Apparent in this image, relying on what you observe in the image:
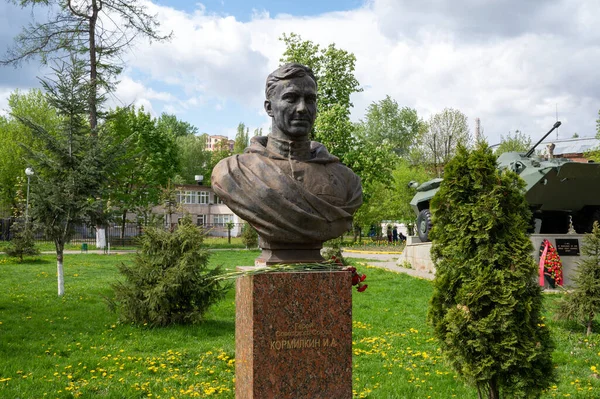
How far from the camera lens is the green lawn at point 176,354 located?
18.9 feet

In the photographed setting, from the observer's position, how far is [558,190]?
14.5 meters

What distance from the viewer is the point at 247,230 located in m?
25.5

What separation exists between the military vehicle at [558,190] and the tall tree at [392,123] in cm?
3959

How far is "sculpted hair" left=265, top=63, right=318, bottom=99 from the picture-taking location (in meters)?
4.36

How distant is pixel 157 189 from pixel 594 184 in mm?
24246

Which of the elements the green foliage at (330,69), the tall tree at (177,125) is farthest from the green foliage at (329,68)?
the tall tree at (177,125)

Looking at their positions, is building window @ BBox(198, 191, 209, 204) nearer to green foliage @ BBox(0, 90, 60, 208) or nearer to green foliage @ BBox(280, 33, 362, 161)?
green foliage @ BBox(0, 90, 60, 208)

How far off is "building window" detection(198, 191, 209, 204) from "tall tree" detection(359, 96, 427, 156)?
17.3 metres

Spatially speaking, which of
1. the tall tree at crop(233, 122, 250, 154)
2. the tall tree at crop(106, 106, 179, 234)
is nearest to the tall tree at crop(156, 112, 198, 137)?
the tall tree at crop(233, 122, 250, 154)

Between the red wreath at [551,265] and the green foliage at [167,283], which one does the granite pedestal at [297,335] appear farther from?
the red wreath at [551,265]

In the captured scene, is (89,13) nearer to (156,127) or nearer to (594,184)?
(156,127)

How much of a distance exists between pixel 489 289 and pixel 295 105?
266 centimetres

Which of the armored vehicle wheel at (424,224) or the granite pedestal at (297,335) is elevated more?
the armored vehicle wheel at (424,224)

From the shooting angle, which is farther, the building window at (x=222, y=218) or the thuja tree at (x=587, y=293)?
the building window at (x=222, y=218)
